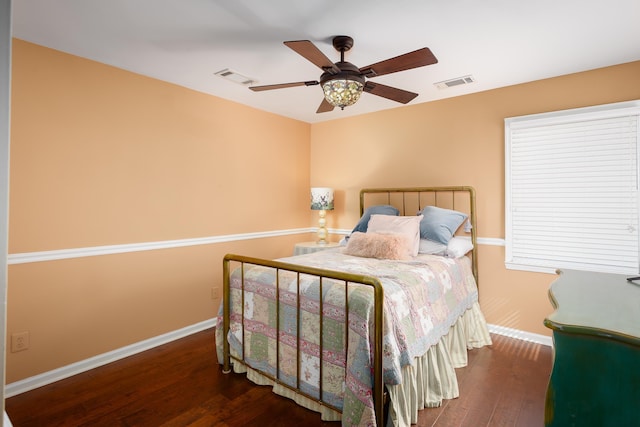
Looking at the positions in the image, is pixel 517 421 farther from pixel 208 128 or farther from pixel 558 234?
pixel 208 128

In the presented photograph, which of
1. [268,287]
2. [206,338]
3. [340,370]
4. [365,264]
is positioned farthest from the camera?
[206,338]

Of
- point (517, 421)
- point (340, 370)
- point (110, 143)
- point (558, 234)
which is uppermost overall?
point (110, 143)

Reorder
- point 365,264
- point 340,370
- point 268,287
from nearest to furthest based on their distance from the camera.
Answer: point 340,370, point 268,287, point 365,264

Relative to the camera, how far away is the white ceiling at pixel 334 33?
1.93 m

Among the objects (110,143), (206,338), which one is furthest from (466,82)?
(206,338)

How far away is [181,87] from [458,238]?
3200 mm

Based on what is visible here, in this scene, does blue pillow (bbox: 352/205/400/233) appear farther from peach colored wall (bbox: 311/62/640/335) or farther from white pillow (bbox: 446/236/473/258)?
white pillow (bbox: 446/236/473/258)

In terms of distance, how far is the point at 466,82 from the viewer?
10.1 feet

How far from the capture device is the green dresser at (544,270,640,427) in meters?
0.97

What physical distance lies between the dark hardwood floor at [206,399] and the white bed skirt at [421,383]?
0.05 meters

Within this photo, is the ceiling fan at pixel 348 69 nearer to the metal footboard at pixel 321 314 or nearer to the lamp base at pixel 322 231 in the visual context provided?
the metal footboard at pixel 321 314

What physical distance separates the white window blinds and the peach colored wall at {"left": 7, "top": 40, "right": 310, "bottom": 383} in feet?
9.44

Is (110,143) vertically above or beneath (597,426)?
above

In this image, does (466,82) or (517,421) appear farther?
(466,82)
